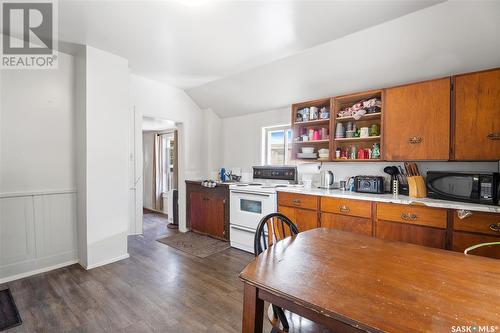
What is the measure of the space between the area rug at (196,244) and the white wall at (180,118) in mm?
415

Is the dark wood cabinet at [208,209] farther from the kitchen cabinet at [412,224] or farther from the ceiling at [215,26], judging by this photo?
the kitchen cabinet at [412,224]

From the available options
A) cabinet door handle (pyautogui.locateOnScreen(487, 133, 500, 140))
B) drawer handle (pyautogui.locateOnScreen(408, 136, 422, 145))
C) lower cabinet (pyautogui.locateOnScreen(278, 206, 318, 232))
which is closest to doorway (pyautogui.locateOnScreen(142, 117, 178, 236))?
lower cabinet (pyautogui.locateOnScreen(278, 206, 318, 232))

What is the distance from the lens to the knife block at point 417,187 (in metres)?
2.30

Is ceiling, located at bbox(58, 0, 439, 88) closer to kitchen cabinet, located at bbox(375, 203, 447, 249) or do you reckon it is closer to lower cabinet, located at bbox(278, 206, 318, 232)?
kitchen cabinet, located at bbox(375, 203, 447, 249)

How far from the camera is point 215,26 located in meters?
2.21

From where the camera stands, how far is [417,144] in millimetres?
2273

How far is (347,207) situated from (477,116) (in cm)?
133

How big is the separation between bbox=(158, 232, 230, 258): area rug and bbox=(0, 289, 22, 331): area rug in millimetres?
1643

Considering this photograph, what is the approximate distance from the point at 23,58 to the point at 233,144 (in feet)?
9.54

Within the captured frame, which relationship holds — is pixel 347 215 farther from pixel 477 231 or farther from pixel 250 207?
pixel 250 207

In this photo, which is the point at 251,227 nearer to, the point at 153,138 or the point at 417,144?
the point at 417,144

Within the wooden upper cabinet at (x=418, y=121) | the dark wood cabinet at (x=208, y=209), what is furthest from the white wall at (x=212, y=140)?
the wooden upper cabinet at (x=418, y=121)

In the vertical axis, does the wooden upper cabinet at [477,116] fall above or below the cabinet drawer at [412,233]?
above

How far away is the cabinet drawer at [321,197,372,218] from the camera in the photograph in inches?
90.7
